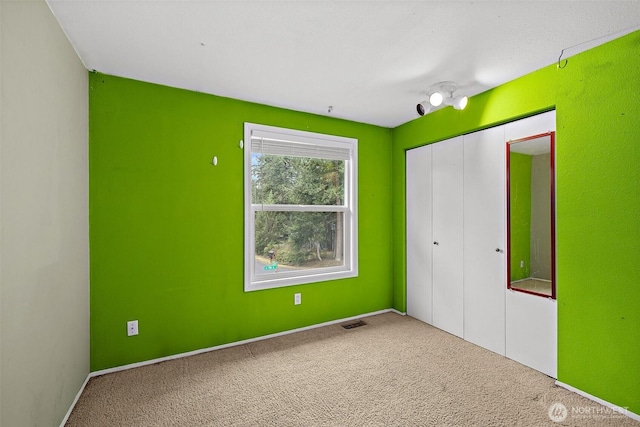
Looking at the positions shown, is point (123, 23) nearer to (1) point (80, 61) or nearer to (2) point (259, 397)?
(1) point (80, 61)

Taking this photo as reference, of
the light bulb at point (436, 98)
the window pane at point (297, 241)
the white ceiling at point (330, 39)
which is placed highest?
the white ceiling at point (330, 39)

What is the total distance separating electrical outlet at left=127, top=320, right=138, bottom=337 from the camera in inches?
98.0

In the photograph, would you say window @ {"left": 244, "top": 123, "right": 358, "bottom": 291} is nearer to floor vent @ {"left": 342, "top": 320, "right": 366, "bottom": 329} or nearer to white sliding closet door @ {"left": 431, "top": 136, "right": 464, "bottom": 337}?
floor vent @ {"left": 342, "top": 320, "right": 366, "bottom": 329}

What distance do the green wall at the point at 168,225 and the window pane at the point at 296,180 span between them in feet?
0.90

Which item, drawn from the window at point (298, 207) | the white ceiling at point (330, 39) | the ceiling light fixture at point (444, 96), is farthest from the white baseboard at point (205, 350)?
the ceiling light fixture at point (444, 96)

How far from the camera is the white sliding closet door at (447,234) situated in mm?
3129

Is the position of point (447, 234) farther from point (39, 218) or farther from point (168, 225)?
point (39, 218)

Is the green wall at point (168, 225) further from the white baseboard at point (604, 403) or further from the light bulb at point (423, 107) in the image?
the white baseboard at point (604, 403)

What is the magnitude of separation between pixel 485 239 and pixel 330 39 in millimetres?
2220

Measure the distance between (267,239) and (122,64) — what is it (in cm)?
192

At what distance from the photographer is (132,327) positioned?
8.20 ft

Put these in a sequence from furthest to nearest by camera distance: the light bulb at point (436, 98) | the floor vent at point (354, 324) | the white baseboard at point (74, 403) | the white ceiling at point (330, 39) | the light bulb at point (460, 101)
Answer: the floor vent at point (354, 324), the light bulb at point (460, 101), the light bulb at point (436, 98), the white baseboard at point (74, 403), the white ceiling at point (330, 39)

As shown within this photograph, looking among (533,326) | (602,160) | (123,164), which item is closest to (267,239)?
(123,164)

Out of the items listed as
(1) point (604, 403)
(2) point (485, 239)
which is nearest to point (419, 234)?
(2) point (485, 239)
